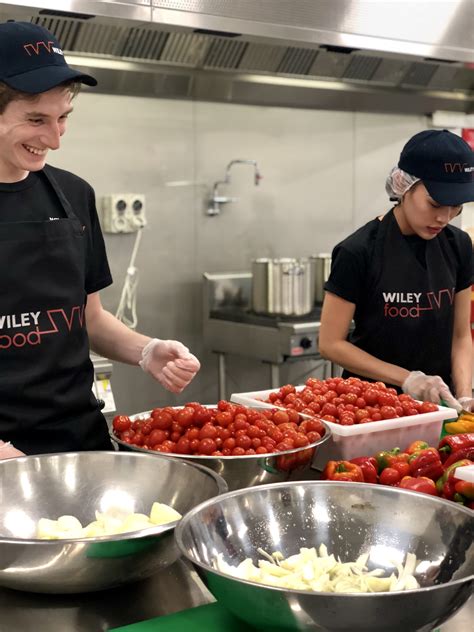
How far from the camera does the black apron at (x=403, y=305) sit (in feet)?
9.63

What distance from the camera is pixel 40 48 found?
76.0 inches

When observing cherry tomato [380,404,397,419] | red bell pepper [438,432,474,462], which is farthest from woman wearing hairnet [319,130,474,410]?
red bell pepper [438,432,474,462]

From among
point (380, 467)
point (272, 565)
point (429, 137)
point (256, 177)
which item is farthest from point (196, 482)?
point (256, 177)

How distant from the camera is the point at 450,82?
571cm

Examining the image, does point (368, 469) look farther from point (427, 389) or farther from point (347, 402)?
point (427, 389)

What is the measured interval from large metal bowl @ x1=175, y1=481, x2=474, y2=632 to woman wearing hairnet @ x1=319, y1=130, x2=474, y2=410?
128 cm

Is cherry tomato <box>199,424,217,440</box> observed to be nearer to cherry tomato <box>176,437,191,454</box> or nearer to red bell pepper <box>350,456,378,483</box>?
cherry tomato <box>176,437,191,454</box>

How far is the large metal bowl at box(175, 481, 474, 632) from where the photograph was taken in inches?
48.4

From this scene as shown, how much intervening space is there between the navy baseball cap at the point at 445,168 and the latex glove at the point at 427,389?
56cm

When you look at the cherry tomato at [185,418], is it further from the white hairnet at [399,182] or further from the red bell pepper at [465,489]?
the white hairnet at [399,182]

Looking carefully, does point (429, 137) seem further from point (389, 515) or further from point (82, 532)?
point (82, 532)

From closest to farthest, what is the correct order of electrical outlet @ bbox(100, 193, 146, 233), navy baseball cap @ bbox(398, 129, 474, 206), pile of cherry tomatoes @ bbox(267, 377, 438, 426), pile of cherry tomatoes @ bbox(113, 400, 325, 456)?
pile of cherry tomatoes @ bbox(113, 400, 325, 456) < pile of cherry tomatoes @ bbox(267, 377, 438, 426) < navy baseball cap @ bbox(398, 129, 474, 206) < electrical outlet @ bbox(100, 193, 146, 233)

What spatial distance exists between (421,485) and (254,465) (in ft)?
1.09

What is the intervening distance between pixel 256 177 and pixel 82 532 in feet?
13.1
